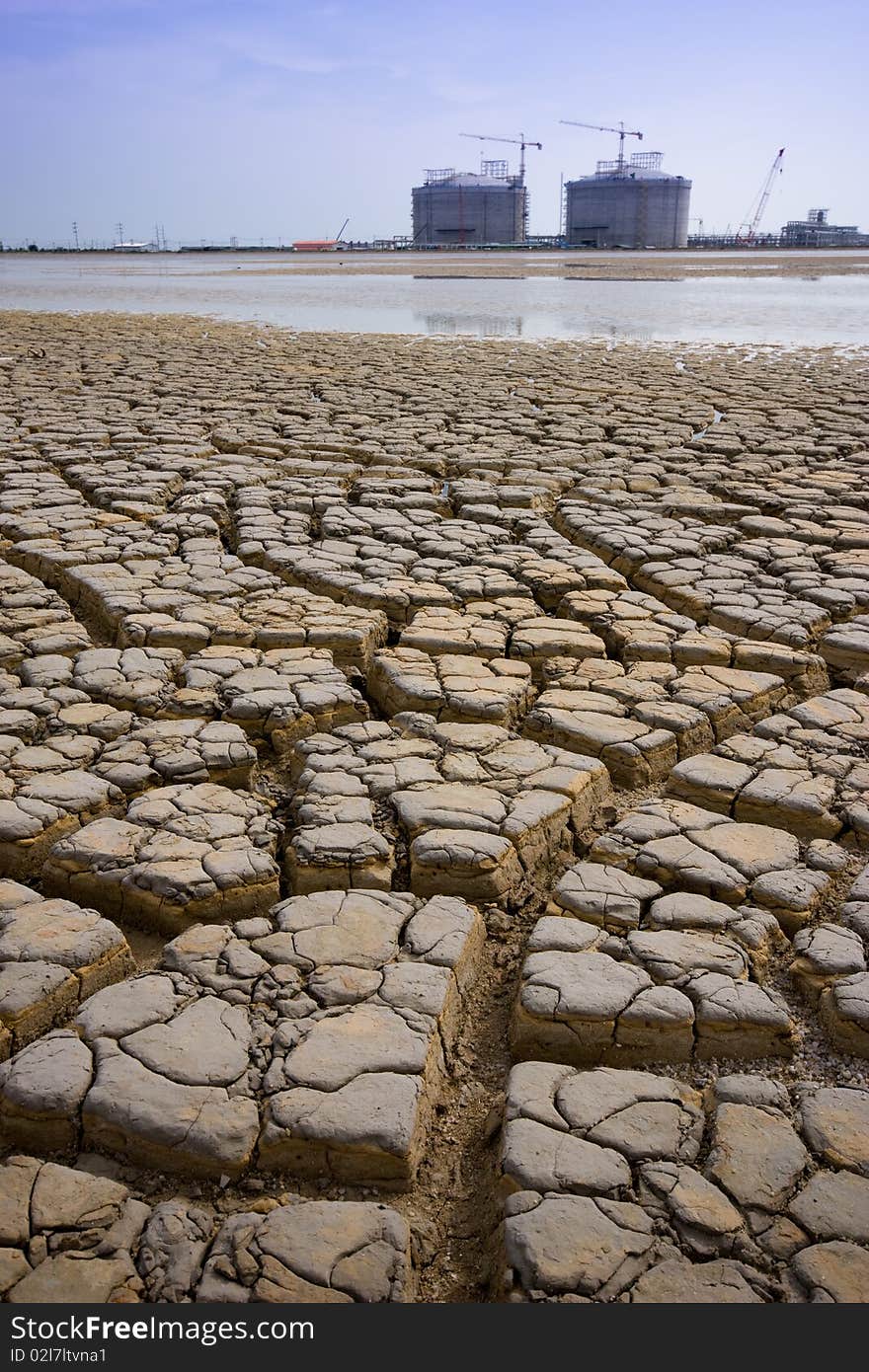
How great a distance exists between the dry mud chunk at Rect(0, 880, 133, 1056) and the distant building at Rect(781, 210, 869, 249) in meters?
94.3

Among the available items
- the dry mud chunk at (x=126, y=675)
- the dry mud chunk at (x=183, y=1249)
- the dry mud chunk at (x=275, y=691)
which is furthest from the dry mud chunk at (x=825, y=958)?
the dry mud chunk at (x=126, y=675)

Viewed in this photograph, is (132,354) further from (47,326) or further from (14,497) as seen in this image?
(14,497)

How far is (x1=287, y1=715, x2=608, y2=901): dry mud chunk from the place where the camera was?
2.23m

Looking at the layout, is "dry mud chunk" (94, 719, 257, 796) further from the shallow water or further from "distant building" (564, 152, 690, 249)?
"distant building" (564, 152, 690, 249)

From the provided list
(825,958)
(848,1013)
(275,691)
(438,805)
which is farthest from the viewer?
(275,691)

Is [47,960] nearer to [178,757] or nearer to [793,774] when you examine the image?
[178,757]

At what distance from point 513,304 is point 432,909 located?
773 inches

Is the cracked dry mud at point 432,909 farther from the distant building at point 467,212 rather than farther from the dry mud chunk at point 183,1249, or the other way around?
the distant building at point 467,212

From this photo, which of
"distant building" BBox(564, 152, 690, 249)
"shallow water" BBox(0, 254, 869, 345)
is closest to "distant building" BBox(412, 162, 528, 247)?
"distant building" BBox(564, 152, 690, 249)

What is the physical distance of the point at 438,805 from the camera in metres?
2.42

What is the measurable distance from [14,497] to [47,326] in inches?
394

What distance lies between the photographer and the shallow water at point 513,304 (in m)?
14.5

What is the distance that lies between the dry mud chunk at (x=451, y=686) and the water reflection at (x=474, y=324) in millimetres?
10948

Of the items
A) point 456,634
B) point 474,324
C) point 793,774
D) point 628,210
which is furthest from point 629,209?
point 793,774
